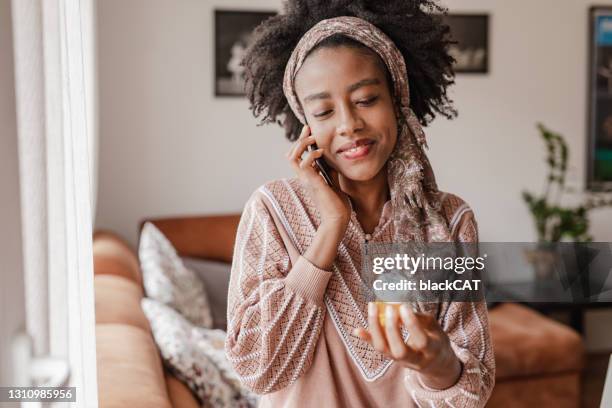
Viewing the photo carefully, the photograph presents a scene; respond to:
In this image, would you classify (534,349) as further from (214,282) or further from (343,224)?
(343,224)

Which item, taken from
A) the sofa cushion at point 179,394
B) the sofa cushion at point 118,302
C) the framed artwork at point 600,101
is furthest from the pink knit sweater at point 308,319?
the framed artwork at point 600,101

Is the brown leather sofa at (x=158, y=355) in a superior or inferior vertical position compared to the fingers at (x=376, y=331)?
inferior

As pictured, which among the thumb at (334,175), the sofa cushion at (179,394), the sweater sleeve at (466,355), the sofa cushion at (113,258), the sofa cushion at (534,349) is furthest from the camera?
the sofa cushion at (534,349)

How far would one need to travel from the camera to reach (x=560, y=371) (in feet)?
7.18

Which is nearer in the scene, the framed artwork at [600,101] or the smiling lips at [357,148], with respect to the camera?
the smiling lips at [357,148]

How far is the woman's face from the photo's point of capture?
733 millimetres

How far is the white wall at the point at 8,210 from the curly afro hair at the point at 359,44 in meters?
0.34

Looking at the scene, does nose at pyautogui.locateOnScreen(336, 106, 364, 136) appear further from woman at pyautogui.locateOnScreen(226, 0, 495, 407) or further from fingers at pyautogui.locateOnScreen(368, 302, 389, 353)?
fingers at pyautogui.locateOnScreen(368, 302, 389, 353)

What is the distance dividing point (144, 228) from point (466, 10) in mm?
1619

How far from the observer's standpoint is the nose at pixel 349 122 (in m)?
0.73

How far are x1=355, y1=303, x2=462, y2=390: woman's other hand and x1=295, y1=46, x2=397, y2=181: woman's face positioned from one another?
0.22 meters

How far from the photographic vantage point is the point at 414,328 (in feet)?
1.88

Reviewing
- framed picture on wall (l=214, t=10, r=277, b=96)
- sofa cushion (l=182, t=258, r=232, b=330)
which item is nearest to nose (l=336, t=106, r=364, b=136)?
sofa cushion (l=182, t=258, r=232, b=330)

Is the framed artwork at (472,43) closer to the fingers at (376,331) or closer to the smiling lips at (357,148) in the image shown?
the smiling lips at (357,148)
